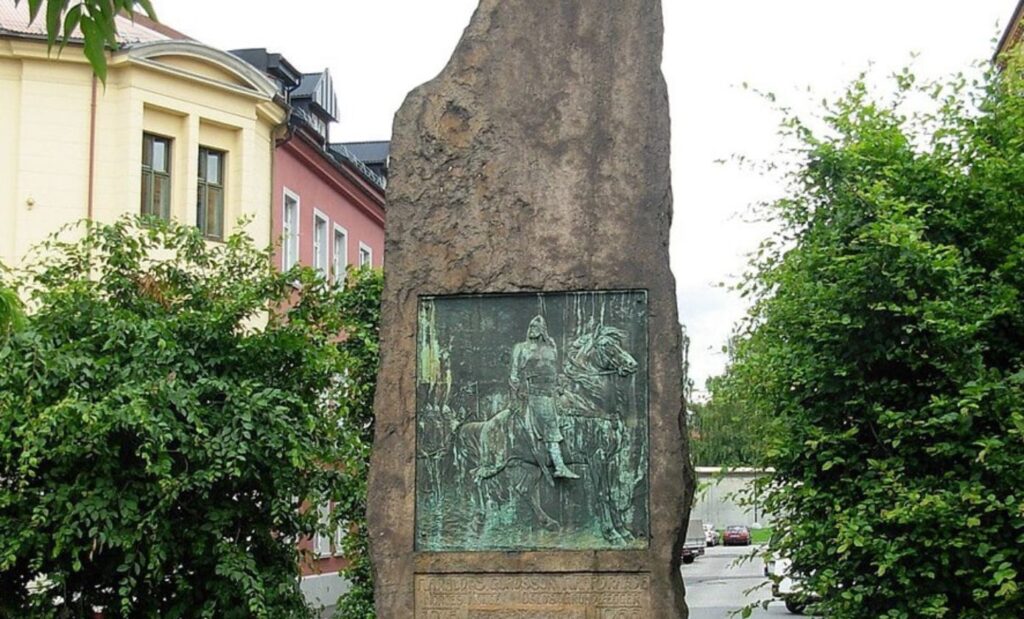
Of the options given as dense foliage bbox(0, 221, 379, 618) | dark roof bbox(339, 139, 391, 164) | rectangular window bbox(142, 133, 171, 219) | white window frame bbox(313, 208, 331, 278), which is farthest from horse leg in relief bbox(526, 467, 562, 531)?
dark roof bbox(339, 139, 391, 164)

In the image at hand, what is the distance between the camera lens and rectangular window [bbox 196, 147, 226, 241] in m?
21.2

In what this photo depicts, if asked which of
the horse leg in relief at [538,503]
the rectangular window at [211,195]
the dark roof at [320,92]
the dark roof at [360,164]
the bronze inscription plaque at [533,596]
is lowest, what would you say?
the bronze inscription plaque at [533,596]

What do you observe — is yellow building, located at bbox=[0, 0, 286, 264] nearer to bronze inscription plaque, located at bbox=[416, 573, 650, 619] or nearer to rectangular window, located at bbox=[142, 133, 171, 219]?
rectangular window, located at bbox=[142, 133, 171, 219]

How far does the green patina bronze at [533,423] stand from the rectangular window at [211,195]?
15.1 m

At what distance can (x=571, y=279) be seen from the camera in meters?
6.58

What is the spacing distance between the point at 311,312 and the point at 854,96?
443 centimetres

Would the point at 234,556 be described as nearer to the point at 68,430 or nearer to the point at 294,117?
the point at 68,430

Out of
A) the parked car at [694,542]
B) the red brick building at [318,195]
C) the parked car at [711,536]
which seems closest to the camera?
the red brick building at [318,195]

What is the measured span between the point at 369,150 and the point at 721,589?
1271cm

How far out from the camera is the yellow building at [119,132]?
19406 mm

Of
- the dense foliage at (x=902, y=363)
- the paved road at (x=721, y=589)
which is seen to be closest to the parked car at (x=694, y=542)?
the paved road at (x=721, y=589)

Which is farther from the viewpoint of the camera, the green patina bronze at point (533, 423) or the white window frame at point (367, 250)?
the white window frame at point (367, 250)

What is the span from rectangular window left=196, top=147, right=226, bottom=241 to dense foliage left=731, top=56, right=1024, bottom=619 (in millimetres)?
13569

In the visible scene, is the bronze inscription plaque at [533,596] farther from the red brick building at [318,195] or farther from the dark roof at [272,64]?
the dark roof at [272,64]
